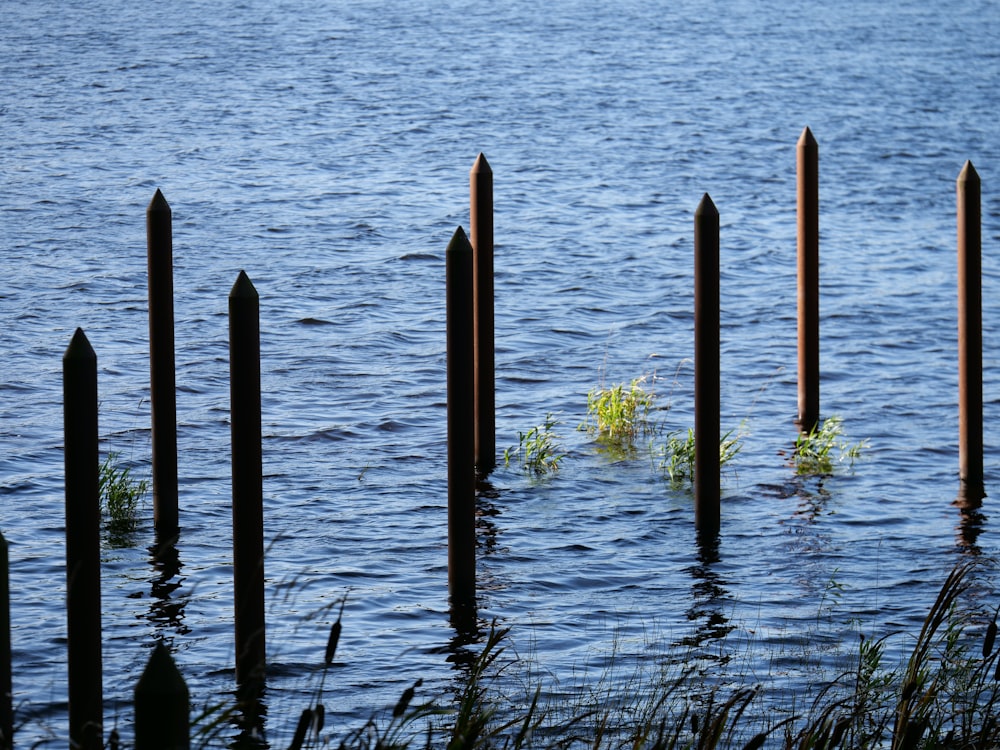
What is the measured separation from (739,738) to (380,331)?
12.9 metres

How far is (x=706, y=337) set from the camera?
11.9m

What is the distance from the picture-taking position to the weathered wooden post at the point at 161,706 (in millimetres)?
4582

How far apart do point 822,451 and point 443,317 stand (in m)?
7.55

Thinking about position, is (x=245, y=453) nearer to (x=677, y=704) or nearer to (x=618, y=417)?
(x=677, y=704)

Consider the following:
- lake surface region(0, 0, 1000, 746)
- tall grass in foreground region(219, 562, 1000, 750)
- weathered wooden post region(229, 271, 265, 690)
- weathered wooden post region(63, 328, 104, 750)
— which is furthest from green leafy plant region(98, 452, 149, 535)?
weathered wooden post region(63, 328, 104, 750)

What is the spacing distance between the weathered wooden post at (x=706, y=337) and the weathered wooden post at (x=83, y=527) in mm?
5091

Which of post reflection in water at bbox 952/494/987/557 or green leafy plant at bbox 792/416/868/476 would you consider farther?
green leafy plant at bbox 792/416/868/476

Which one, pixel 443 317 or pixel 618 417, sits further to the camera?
pixel 443 317

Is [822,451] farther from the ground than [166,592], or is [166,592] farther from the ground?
[822,451]

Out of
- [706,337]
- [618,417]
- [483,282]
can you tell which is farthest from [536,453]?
[706,337]

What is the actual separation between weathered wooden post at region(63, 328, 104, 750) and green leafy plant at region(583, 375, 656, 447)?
8.43 metres

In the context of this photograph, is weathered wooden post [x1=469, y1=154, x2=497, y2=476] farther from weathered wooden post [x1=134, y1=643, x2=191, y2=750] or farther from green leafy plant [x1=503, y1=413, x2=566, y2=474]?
weathered wooden post [x1=134, y1=643, x2=191, y2=750]

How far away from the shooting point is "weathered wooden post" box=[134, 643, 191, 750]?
15.0ft

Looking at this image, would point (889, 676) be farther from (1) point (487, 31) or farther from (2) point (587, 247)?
(1) point (487, 31)
